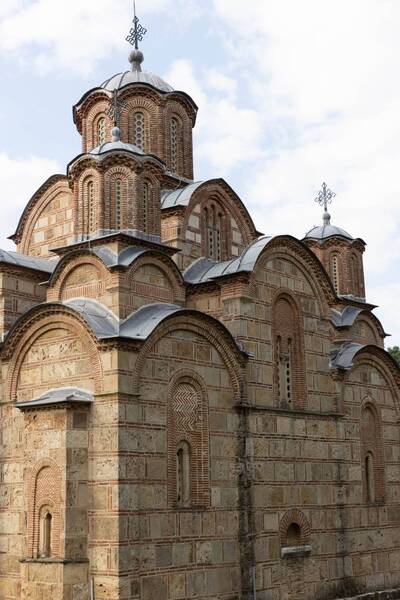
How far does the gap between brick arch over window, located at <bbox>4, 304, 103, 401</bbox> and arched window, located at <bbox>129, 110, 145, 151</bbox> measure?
19.4 ft

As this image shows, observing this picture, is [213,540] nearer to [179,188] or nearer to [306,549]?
[306,549]

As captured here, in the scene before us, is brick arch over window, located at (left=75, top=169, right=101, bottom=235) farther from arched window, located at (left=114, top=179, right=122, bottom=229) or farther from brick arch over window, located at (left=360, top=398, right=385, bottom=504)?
brick arch over window, located at (left=360, top=398, right=385, bottom=504)

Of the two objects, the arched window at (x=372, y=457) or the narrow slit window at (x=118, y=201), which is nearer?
the narrow slit window at (x=118, y=201)

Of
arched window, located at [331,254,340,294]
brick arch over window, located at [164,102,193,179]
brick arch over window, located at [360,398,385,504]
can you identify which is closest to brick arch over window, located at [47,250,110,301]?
brick arch over window, located at [164,102,193,179]

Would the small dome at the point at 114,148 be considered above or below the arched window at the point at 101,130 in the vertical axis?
below

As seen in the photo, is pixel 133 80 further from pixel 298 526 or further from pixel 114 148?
pixel 298 526

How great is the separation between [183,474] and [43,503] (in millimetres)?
2275

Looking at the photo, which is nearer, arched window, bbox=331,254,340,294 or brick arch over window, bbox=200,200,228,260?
brick arch over window, bbox=200,200,228,260

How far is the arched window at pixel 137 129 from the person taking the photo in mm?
18719

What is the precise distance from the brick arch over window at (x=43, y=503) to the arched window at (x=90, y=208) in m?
4.32

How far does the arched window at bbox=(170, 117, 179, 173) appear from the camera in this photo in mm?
19031

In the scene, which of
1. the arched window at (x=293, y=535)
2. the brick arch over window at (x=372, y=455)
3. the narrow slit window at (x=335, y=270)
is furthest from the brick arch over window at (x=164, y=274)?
the narrow slit window at (x=335, y=270)

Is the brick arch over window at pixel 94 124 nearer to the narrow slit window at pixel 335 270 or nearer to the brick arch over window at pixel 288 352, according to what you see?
the brick arch over window at pixel 288 352

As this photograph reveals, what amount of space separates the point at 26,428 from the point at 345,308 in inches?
354
